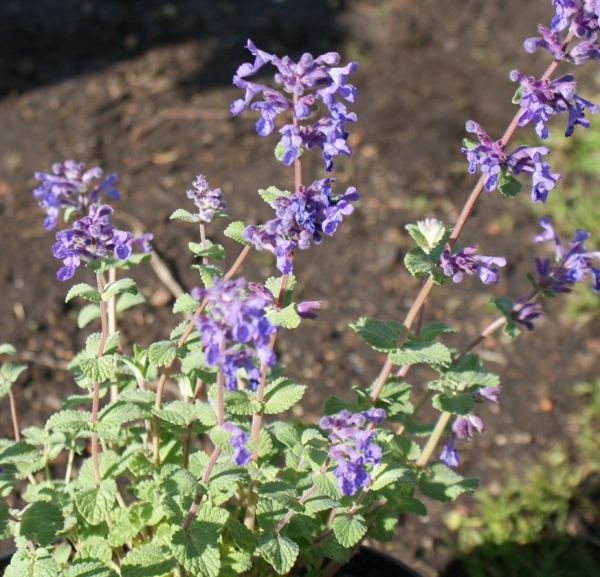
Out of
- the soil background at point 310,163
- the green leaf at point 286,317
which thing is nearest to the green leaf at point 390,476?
the green leaf at point 286,317

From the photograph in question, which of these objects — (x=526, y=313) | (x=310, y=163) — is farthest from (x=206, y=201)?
(x=310, y=163)

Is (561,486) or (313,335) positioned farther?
(313,335)

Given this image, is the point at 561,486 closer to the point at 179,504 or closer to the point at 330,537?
the point at 330,537

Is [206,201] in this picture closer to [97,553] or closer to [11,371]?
[11,371]

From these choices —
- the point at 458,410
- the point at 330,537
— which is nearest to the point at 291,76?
the point at 458,410

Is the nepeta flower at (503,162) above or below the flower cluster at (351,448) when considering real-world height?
above

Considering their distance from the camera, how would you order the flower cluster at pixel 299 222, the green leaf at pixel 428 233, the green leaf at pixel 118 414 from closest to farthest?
the flower cluster at pixel 299 222 → the green leaf at pixel 118 414 → the green leaf at pixel 428 233

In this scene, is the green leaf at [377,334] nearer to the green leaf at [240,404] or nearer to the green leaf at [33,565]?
the green leaf at [240,404]
